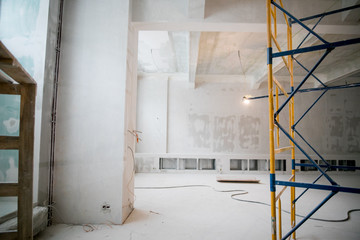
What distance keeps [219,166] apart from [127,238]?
574 centimetres

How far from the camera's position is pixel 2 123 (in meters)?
2.76

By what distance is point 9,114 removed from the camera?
2766 mm

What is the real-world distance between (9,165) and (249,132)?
781cm

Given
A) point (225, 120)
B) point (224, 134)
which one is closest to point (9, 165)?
point (224, 134)

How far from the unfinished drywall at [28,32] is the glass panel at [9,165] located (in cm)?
71

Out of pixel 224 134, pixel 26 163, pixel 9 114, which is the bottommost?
pixel 26 163

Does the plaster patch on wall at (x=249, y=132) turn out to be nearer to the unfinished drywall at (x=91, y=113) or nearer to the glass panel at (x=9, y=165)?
the unfinished drywall at (x=91, y=113)

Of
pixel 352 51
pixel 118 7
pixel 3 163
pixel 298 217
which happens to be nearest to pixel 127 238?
pixel 3 163

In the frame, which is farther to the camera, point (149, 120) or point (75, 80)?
point (149, 120)

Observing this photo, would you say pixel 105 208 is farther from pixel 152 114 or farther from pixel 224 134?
pixel 224 134

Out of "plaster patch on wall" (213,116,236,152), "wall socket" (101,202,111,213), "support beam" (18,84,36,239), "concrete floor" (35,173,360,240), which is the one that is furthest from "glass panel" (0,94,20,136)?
"plaster patch on wall" (213,116,236,152)

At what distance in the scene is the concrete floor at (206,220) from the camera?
272 centimetres

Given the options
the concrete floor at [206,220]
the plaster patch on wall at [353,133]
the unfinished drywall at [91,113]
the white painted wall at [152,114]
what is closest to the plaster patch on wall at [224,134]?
the white painted wall at [152,114]

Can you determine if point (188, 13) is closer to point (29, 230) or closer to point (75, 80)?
point (75, 80)
